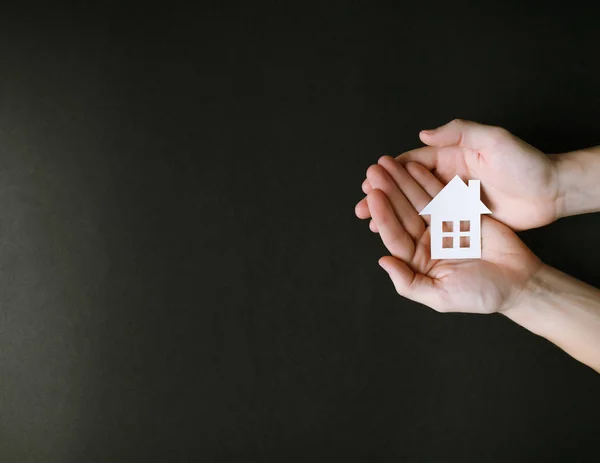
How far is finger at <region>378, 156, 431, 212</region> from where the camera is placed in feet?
4.07

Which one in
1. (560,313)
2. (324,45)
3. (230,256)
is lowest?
(560,313)

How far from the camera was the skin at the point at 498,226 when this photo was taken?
1169 millimetres

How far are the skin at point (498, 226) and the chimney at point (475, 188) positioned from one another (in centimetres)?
6

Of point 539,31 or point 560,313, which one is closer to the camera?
point 560,313

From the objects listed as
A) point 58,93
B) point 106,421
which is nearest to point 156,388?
point 106,421

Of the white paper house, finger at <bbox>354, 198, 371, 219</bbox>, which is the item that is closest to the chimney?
the white paper house

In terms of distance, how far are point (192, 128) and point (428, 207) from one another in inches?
29.5

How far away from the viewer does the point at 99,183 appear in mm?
1617

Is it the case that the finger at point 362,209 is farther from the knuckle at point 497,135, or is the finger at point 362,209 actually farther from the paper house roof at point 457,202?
the knuckle at point 497,135

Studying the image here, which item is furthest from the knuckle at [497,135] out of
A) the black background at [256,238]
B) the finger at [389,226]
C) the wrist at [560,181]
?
the black background at [256,238]

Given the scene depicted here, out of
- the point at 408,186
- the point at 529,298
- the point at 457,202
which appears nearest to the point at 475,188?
the point at 457,202

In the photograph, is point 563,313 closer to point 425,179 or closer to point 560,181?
point 560,181

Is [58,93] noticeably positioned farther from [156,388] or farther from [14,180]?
[156,388]

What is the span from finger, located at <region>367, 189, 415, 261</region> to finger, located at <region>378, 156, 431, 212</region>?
0.06 meters
